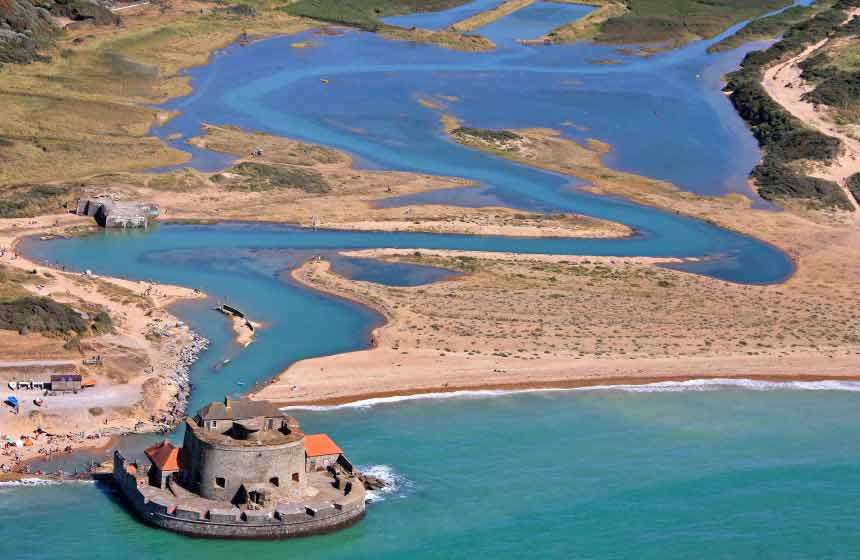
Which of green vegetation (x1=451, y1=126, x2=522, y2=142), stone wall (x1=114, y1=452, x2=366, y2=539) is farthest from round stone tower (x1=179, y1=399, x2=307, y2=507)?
green vegetation (x1=451, y1=126, x2=522, y2=142)

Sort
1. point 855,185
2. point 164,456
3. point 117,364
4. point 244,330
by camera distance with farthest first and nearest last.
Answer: point 855,185 → point 244,330 → point 117,364 → point 164,456

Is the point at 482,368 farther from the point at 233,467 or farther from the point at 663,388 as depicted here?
the point at 233,467

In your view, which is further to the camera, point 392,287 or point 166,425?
point 392,287

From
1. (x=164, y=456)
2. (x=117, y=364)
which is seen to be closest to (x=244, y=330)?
(x=117, y=364)

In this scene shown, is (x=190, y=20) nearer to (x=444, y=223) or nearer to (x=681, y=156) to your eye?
(x=681, y=156)

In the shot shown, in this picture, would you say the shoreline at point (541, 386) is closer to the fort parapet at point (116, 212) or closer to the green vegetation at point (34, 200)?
the fort parapet at point (116, 212)

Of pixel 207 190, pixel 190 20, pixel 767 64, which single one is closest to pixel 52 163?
pixel 207 190
